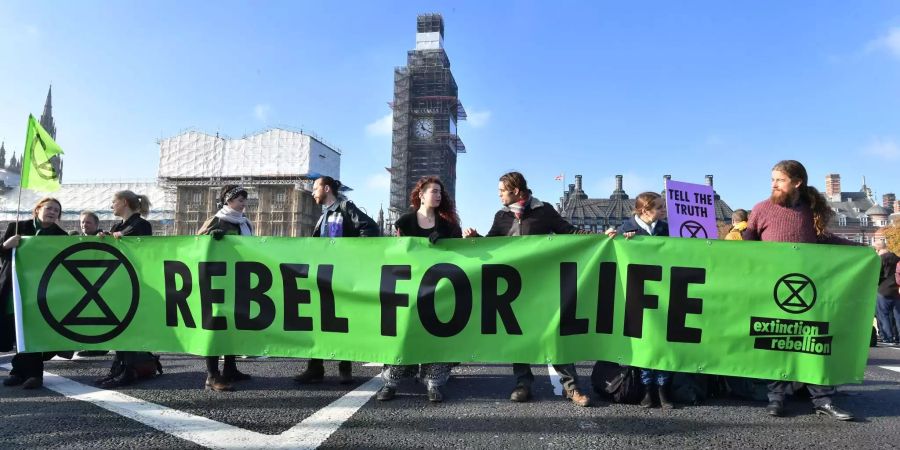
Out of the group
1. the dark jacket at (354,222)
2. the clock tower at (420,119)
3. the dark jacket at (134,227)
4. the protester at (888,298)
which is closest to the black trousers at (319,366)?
the dark jacket at (354,222)

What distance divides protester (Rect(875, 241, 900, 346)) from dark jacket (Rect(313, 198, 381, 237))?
8.83 m

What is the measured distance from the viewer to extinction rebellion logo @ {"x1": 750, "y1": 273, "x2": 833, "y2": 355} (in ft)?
12.3

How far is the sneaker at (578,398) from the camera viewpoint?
154 inches

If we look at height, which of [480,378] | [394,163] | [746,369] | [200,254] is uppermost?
[394,163]

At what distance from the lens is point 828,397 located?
3732mm

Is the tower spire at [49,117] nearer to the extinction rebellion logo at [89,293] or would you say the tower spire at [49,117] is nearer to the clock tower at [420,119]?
the clock tower at [420,119]

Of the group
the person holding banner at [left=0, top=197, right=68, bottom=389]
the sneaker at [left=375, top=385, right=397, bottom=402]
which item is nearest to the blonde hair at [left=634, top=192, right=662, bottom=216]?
the sneaker at [left=375, top=385, right=397, bottom=402]

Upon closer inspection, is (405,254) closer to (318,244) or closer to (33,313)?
(318,244)

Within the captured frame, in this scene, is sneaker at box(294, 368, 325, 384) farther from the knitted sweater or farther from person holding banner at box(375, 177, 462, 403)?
the knitted sweater

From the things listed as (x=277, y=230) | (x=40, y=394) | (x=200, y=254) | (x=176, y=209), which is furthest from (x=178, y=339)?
(x=176, y=209)

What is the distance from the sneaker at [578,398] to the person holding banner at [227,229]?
8.95 feet

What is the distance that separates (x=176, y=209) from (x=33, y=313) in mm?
100558

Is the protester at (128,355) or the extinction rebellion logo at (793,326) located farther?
the protester at (128,355)

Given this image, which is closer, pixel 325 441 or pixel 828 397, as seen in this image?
pixel 325 441
